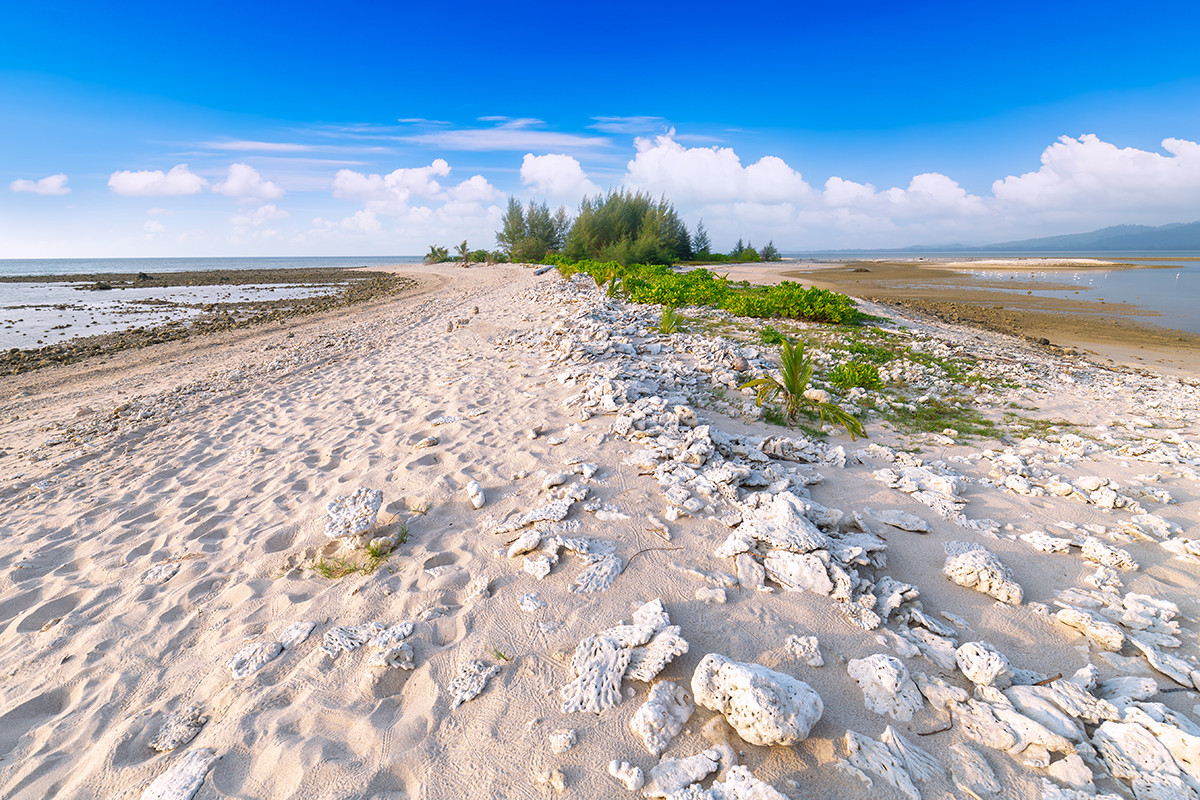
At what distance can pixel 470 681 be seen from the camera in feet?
6.44

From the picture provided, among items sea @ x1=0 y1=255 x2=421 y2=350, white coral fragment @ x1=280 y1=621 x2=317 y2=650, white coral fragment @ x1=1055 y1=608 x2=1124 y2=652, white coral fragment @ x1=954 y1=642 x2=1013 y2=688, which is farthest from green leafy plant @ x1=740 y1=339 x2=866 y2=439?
sea @ x1=0 y1=255 x2=421 y2=350

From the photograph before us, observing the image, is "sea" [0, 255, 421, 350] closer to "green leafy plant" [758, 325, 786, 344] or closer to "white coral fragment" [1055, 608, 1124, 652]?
"green leafy plant" [758, 325, 786, 344]

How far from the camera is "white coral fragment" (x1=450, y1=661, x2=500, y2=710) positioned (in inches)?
75.2

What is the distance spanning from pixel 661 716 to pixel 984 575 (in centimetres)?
185

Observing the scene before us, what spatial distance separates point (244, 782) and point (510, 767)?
0.94 meters

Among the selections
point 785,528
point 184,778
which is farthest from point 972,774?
point 184,778

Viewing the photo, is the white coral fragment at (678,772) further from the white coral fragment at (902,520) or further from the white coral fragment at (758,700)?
A: the white coral fragment at (902,520)

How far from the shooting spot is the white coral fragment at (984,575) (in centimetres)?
238

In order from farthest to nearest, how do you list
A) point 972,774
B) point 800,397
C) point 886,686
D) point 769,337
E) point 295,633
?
point 769,337 < point 800,397 < point 295,633 < point 886,686 < point 972,774

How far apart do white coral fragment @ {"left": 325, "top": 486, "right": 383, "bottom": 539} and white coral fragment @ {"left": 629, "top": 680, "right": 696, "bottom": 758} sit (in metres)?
2.02

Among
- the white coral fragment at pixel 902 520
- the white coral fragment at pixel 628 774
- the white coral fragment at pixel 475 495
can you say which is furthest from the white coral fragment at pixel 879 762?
the white coral fragment at pixel 475 495

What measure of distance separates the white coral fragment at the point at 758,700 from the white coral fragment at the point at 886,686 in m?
0.26

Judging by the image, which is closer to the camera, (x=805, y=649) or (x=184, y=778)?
(x=184, y=778)

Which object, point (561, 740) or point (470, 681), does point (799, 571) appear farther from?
point (470, 681)
